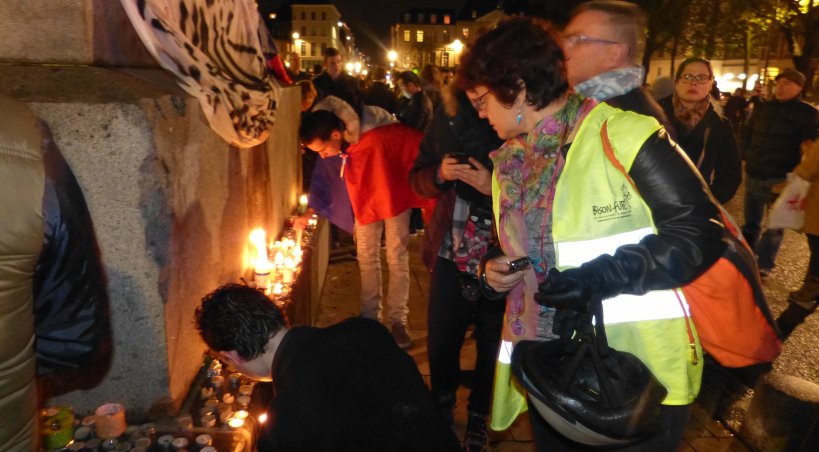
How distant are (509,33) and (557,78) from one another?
0.25m

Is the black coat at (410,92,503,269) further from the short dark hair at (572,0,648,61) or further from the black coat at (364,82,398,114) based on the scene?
the black coat at (364,82,398,114)

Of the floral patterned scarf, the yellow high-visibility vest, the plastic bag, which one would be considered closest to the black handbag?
the yellow high-visibility vest

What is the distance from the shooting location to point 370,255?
16.1ft

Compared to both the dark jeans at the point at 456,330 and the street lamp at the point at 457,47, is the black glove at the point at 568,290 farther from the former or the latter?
the dark jeans at the point at 456,330

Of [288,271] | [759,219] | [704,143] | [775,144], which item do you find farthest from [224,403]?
[759,219]

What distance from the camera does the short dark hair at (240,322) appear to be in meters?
2.04

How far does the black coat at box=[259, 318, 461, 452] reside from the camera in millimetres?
1533

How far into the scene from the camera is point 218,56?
11.1ft

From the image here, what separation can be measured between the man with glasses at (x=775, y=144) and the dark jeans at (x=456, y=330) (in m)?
4.59

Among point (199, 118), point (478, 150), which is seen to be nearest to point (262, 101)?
point (199, 118)

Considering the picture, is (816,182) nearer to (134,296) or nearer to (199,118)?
(199,118)

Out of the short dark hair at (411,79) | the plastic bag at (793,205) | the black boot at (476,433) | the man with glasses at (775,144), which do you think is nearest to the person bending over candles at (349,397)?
the black boot at (476,433)

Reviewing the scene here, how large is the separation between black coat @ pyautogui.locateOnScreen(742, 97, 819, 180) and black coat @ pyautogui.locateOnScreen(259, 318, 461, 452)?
253 inches

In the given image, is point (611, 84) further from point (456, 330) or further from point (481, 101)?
point (456, 330)
